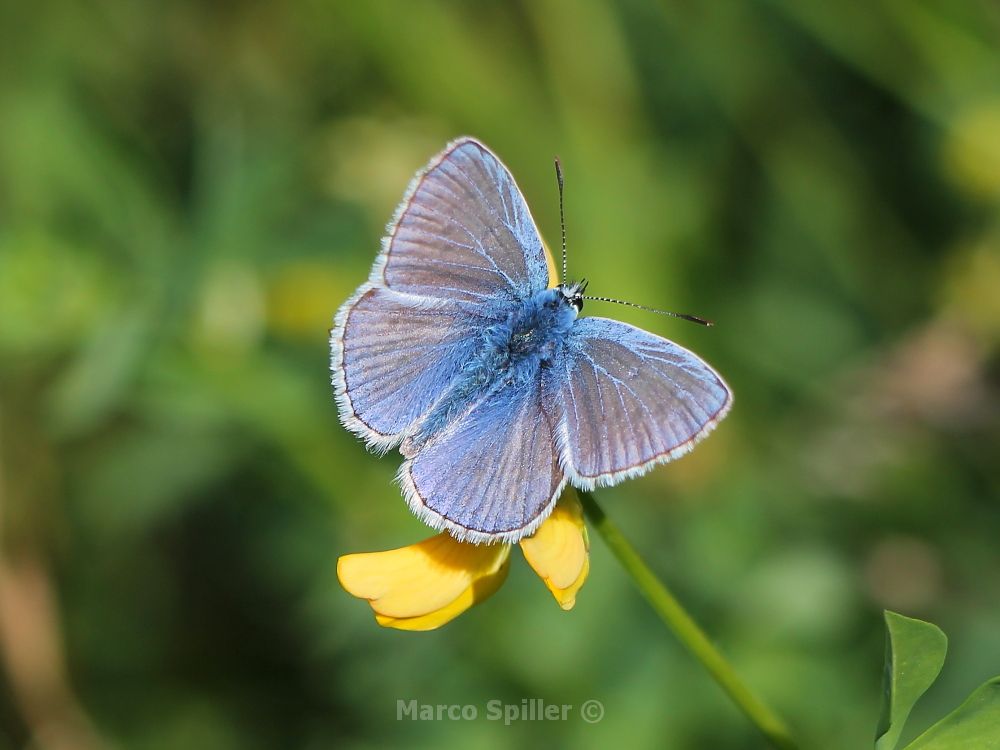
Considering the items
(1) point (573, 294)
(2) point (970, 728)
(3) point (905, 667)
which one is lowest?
(2) point (970, 728)

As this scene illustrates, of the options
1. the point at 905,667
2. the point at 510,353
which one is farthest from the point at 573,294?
the point at 905,667

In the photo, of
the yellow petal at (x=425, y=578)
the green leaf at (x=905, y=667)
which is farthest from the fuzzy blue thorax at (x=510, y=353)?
the green leaf at (x=905, y=667)

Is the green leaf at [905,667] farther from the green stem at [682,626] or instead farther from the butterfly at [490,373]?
the butterfly at [490,373]

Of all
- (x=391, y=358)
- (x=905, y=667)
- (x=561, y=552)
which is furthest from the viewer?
(x=391, y=358)

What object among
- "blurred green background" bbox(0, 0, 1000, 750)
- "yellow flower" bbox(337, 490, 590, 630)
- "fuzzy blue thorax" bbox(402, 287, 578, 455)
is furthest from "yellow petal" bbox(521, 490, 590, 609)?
"blurred green background" bbox(0, 0, 1000, 750)

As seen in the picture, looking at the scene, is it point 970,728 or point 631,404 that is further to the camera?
point 631,404

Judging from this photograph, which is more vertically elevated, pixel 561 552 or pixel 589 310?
pixel 561 552

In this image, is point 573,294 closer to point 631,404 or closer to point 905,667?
point 631,404
